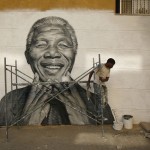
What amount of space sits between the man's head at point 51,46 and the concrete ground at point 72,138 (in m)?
Result: 1.22

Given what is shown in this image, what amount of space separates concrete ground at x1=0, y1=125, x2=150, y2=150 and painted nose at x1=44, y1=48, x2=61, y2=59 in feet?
4.82

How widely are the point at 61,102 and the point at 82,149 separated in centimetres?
149

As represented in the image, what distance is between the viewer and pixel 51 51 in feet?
18.4

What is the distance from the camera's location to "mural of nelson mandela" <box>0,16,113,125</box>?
18.3 ft

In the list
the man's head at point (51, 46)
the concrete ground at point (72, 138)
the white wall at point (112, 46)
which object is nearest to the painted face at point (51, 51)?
the man's head at point (51, 46)

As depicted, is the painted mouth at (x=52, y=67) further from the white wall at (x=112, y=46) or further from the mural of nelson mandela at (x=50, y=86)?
the white wall at (x=112, y=46)

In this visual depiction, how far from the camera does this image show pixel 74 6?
556cm

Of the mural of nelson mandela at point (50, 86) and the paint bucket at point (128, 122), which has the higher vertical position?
the mural of nelson mandela at point (50, 86)

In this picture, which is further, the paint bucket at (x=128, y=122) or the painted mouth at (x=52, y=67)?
the painted mouth at (x=52, y=67)

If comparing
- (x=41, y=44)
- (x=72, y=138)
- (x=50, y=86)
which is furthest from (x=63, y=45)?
(x=72, y=138)

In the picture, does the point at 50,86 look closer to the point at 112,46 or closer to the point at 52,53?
the point at 52,53

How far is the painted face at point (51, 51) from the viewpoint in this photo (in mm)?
5590

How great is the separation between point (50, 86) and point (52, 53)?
2.27 ft

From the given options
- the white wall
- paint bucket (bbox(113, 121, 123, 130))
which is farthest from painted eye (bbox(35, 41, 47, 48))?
paint bucket (bbox(113, 121, 123, 130))
